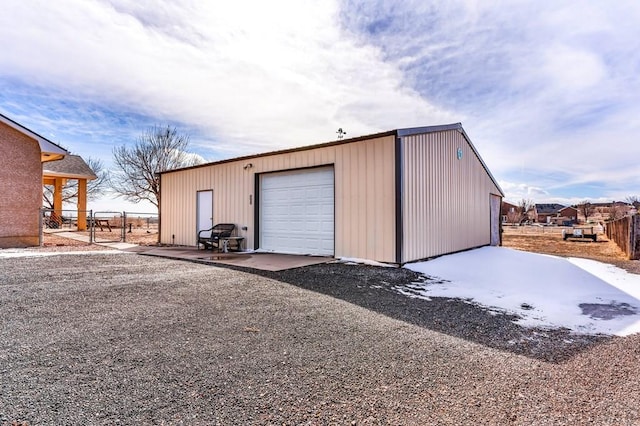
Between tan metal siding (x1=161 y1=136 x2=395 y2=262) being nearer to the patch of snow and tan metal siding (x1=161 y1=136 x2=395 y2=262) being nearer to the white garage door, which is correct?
the patch of snow

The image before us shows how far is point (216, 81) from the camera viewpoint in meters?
9.72

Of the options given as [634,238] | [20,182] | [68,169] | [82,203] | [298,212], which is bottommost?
[634,238]

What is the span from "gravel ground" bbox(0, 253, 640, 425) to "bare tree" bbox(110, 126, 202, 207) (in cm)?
1647

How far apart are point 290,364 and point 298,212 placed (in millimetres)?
6722

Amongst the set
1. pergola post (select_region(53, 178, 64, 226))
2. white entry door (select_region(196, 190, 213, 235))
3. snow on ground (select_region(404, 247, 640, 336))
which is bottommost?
snow on ground (select_region(404, 247, 640, 336))

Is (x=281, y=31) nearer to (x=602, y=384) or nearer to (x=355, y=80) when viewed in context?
(x=355, y=80)

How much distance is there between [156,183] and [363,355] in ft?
64.2

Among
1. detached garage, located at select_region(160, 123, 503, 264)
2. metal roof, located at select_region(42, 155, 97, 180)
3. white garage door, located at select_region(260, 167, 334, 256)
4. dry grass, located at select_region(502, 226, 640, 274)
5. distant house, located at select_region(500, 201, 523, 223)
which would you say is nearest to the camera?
detached garage, located at select_region(160, 123, 503, 264)

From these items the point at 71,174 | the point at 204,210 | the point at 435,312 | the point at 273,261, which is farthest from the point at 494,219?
the point at 71,174

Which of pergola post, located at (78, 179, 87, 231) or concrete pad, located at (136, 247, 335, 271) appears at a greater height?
pergola post, located at (78, 179, 87, 231)

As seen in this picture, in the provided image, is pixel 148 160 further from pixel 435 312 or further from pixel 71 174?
pixel 435 312

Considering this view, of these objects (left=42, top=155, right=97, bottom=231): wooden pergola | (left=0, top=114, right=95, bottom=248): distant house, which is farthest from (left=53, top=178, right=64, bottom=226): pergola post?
(left=0, top=114, right=95, bottom=248): distant house

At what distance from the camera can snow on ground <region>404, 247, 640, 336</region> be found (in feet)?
12.7

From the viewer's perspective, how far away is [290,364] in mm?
2492
